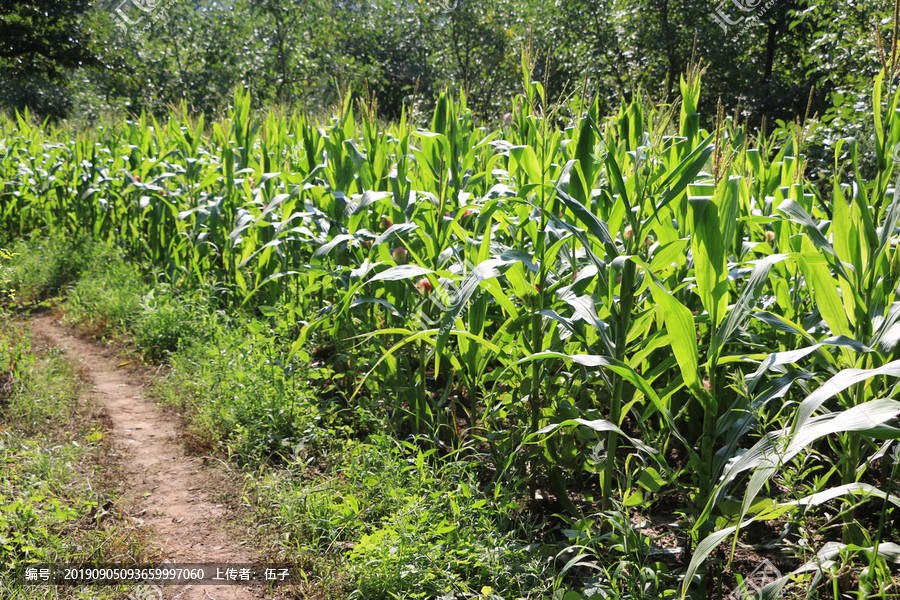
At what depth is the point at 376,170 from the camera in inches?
122

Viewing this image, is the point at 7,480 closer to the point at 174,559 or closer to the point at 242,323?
the point at 174,559

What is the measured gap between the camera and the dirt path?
1.95 meters

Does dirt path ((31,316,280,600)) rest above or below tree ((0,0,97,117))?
below

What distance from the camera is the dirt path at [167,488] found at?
6.38 feet

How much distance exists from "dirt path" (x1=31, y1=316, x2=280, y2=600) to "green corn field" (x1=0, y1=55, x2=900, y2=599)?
0.64 meters

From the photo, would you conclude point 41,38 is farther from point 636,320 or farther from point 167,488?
point 636,320

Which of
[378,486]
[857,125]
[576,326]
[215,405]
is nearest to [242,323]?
[215,405]

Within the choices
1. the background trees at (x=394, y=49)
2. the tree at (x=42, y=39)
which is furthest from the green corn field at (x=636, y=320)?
the tree at (x=42, y=39)

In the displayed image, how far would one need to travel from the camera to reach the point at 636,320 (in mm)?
1745

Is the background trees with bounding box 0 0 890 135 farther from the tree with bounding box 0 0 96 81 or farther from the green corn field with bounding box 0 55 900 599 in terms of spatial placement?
the green corn field with bounding box 0 55 900 599

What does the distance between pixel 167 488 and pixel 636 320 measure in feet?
6.02

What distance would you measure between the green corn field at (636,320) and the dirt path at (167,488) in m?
0.64

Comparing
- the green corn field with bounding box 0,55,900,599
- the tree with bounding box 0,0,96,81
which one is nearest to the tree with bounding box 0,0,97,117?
the tree with bounding box 0,0,96,81

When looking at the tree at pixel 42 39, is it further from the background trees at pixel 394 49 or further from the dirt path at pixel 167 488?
the dirt path at pixel 167 488
